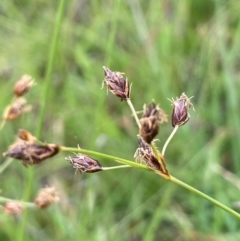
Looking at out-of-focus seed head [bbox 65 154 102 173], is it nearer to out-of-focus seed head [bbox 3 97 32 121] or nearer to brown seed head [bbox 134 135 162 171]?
brown seed head [bbox 134 135 162 171]

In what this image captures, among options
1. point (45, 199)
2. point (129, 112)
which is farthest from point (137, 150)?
point (129, 112)

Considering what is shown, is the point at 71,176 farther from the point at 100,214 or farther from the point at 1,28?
the point at 1,28

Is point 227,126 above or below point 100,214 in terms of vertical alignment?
above

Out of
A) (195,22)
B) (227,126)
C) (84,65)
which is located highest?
(195,22)

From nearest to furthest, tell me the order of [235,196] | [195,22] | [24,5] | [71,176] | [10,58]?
1. [235,196]
2. [71,176]
3. [195,22]
4. [10,58]
5. [24,5]

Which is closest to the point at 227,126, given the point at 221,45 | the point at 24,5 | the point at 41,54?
the point at 221,45

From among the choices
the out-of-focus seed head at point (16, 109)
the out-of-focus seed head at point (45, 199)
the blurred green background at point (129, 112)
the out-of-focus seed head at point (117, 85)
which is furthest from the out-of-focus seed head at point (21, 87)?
the blurred green background at point (129, 112)

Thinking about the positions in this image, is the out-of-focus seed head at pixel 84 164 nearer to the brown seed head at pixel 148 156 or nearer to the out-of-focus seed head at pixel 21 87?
the brown seed head at pixel 148 156

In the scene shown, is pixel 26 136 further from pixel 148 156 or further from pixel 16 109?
pixel 16 109
